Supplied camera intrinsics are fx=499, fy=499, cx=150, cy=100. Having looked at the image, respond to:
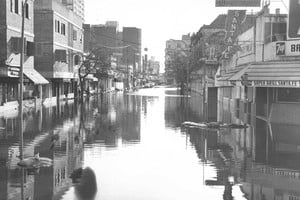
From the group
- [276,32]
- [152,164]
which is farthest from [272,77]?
[152,164]

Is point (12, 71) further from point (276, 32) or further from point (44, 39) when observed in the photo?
point (276, 32)

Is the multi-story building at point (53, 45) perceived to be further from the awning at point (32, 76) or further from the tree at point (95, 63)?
the awning at point (32, 76)

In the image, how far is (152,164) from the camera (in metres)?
17.2

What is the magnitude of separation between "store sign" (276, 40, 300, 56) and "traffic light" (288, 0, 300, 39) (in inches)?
21.6

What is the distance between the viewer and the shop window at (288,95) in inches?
1165

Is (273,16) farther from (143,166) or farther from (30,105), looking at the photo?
(30,105)

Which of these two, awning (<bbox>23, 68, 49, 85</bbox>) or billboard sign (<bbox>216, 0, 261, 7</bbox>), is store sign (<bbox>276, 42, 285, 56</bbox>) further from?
awning (<bbox>23, 68, 49, 85</bbox>)

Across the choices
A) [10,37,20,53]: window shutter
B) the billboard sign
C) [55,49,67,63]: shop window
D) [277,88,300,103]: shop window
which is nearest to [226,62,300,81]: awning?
[277,88,300,103]: shop window

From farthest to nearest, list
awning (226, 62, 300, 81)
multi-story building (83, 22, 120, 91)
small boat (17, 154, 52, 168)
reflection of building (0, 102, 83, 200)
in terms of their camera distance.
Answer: multi-story building (83, 22, 120, 91) < awning (226, 62, 300, 81) < small boat (17, 154, 52, 168) < reflection of building (0, 102, 83, 200)

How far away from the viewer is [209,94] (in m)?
58.9

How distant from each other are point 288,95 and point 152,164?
1559 centimetres

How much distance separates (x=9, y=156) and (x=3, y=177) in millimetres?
4099

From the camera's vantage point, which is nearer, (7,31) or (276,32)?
(276,32)

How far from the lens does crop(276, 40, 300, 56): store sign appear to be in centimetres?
2988
